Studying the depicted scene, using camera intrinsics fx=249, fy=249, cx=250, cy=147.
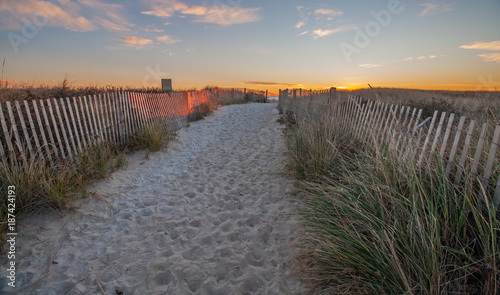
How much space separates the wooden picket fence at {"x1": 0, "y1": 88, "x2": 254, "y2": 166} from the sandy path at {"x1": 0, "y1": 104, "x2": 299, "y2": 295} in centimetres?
106

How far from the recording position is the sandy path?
2.60m

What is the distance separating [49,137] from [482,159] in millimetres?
6528

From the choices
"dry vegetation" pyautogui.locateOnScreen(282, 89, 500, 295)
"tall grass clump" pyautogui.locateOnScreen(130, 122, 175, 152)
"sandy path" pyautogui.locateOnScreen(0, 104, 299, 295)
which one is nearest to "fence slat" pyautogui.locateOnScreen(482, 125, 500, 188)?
"dry vegetation" pyautogui.locateOnScreen(282, 89, 500, 295)

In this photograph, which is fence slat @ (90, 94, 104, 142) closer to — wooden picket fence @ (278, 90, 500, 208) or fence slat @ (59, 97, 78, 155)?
fence slat @ (59, 97, 78, 155)

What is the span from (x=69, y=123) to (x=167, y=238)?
3.47 metres

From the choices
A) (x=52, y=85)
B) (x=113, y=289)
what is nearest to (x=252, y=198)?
(x=113, y=289)

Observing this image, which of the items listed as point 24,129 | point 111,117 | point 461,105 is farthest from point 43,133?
point 461,105

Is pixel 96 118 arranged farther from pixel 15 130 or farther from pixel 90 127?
pixel 15 130

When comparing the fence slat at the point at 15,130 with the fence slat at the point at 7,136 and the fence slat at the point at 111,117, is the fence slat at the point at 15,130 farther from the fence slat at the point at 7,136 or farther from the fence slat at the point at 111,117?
the fence slat at the point at 111,117

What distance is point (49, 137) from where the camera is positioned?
4.49 m

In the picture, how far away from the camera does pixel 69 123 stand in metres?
5.02

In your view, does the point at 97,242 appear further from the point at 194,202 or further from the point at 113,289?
the point at 194,202

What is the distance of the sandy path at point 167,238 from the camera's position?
8.53 feet

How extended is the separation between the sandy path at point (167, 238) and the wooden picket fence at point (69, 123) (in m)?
1.06
